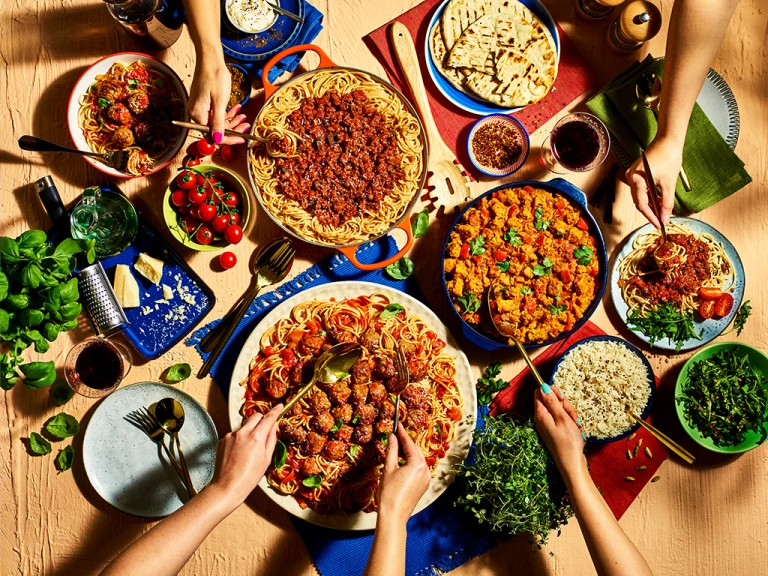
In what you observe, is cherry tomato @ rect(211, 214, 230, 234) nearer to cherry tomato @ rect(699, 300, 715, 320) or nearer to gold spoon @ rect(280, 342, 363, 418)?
gold spoon @ rect(280, 342, 363, 418)

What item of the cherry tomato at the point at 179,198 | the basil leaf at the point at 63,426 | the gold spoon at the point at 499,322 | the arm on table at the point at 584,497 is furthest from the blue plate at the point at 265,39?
the arm on table at the point at 584,497

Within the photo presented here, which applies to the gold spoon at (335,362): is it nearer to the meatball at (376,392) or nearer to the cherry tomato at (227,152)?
the meatball at (376,392)

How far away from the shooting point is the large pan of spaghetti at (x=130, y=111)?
3.82 metres

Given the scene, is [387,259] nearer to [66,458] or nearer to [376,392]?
[376,392]

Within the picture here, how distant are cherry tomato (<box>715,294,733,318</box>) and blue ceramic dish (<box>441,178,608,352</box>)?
35.2 inches

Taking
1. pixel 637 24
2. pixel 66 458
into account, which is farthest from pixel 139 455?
pixel 637 24

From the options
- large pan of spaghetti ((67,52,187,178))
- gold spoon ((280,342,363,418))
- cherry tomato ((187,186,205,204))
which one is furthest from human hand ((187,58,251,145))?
gold spoon ((280,342,363,418))

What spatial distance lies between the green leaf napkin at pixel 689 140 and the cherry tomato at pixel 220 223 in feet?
8.92

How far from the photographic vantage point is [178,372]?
3.98m

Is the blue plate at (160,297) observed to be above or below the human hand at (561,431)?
above

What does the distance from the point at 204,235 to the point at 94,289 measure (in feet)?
2.70

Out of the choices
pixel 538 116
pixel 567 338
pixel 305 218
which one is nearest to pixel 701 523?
pixel 567 338

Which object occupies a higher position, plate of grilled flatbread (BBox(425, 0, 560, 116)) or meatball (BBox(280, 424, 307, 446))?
plate of grilled flatbread (BBox(425, 0, 560, 116))

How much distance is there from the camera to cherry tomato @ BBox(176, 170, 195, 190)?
3795 mm
